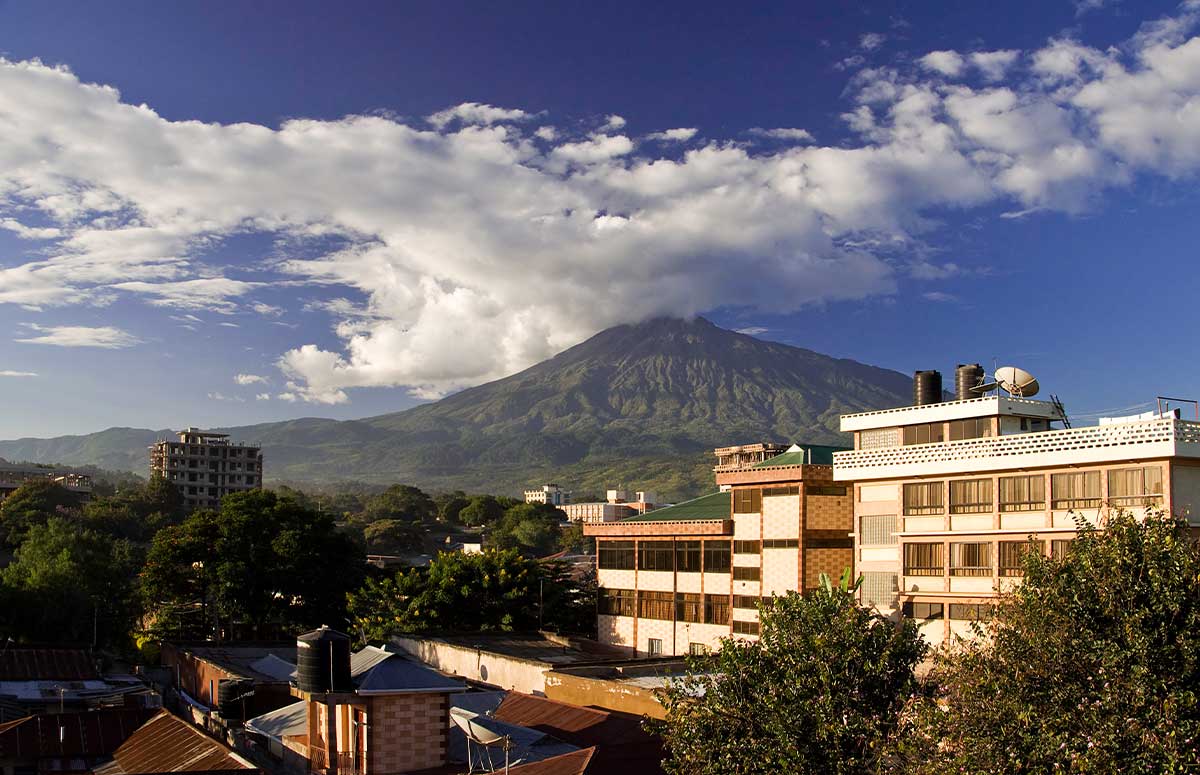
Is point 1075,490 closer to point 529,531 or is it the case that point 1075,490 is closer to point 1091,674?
point 1091,674

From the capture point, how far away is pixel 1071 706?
13031 millimetres

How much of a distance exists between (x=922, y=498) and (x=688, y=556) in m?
12.5

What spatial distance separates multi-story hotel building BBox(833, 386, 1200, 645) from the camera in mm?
25719

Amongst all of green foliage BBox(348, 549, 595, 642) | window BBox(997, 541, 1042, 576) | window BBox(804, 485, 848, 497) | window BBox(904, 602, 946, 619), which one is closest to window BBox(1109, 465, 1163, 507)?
window BBox(997, 541, 1042, 576)

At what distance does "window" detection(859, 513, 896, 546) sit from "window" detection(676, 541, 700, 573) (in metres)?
9.06

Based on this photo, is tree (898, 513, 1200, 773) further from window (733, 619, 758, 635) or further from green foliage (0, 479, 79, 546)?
green foliage (0, 479, 79, 546)

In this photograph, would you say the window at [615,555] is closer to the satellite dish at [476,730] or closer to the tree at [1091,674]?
the satellite dish at [476,730]

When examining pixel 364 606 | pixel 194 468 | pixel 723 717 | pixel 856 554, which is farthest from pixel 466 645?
pixel 194 468

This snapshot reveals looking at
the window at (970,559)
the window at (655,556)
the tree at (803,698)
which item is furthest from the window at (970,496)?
the window at (655,556)

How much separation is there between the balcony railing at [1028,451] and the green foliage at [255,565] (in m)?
27.1

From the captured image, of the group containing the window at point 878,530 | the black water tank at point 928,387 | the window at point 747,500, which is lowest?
the window at point 878,530

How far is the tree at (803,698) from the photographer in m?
15.8

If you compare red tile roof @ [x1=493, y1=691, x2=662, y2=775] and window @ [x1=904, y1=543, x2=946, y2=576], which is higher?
window @ [x1=904, y1=543, x2=946, y2=576]

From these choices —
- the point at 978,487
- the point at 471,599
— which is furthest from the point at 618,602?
the point at 978,487
